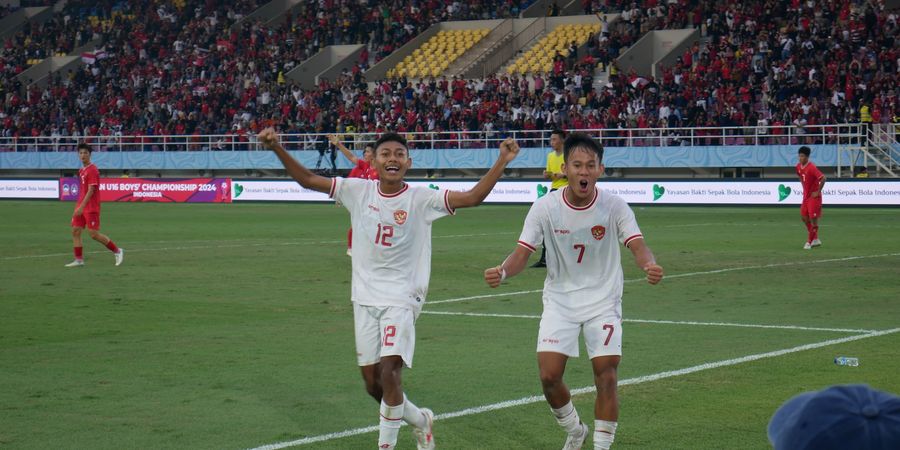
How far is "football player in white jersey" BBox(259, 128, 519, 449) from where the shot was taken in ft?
23.5

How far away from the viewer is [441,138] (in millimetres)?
48469

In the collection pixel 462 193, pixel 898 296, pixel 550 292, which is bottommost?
pixel 898 296

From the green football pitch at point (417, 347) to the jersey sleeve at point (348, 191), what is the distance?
152 centimetres

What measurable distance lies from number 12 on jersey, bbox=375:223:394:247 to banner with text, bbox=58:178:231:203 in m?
38.1

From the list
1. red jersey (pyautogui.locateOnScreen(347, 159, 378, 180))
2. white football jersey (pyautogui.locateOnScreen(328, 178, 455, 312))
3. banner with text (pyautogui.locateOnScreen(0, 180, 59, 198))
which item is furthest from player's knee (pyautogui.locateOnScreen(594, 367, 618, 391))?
banner with text (pyautogui.locateOnScreen(0, 180, 59, 198))

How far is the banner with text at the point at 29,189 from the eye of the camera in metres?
48.1

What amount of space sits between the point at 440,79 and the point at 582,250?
47.4m

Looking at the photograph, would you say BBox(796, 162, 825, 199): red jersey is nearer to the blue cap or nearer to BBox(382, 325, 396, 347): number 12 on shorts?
BBox(382, 325, 396, 347): number 12 on shorts

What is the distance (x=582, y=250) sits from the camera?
716cm

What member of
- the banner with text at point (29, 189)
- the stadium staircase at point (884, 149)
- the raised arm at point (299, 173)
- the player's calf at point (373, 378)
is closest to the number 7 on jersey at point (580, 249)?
the player's calf at point (373, 378)

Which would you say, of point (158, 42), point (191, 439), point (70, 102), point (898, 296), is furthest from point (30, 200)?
point (191, 439)

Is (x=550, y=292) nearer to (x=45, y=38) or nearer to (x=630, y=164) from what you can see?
(x=630, y=164)

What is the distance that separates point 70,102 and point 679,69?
3159cm

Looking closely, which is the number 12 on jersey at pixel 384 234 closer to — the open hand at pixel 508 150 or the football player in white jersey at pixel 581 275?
the football player in white jersey at pixel 581 275
